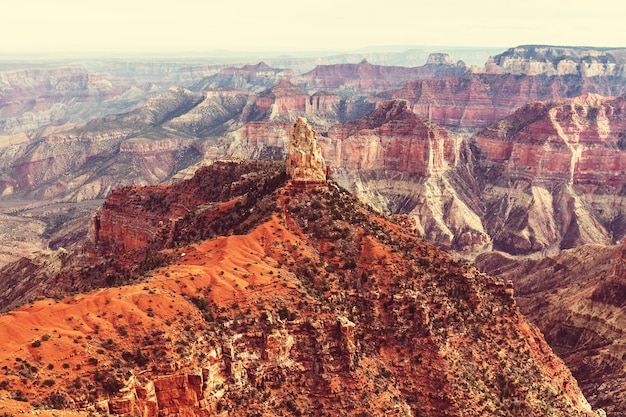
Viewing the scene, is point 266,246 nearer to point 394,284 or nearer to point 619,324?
point 394,284

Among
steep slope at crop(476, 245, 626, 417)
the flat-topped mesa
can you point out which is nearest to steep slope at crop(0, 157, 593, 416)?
the flat-topped mesa

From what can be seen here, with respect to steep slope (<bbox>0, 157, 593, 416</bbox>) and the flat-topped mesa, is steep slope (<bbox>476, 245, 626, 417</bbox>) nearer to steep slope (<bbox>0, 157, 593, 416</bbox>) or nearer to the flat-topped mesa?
steep slope (<bbox>0, 157, 593, 416</bbox>)

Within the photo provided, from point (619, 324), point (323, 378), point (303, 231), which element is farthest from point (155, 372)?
point (619, 324)

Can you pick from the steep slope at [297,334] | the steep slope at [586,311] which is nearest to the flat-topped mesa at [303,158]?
the steep slope at [297,334]

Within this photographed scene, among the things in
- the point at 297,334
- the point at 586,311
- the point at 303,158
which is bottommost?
the point at 586,311

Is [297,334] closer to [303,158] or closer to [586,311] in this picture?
[303,158]

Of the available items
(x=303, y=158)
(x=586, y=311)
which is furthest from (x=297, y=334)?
(x=586, y=311)
